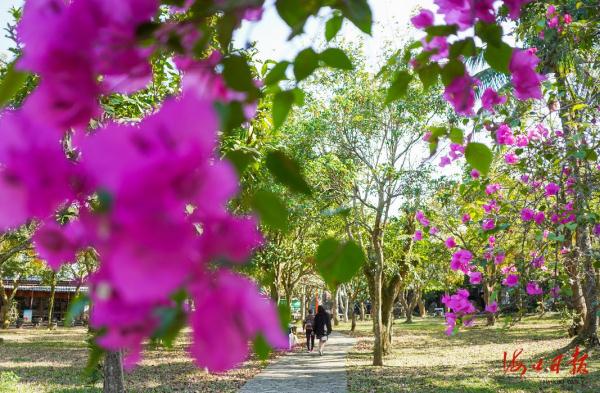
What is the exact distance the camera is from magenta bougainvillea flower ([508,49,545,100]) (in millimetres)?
1239

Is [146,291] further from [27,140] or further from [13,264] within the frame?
[13,264]

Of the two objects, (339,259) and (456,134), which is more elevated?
(456,134)

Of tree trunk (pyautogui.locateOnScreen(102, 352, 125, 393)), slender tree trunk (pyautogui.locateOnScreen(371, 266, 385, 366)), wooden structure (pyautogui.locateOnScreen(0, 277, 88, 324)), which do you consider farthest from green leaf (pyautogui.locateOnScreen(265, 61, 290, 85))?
wooden structure (pyautogui.locateOnScreen(0, 277, 88, 324))

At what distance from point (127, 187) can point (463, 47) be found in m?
0.99

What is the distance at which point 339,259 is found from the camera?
32.5 inches

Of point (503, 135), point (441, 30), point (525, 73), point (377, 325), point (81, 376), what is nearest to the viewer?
point (441, 30)

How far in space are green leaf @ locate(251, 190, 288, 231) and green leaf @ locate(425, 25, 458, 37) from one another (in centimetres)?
70

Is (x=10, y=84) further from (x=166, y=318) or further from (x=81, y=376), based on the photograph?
(x=81, y=376)

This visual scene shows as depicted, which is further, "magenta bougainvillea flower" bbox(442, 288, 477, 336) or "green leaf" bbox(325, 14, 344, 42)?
"magenta bougainvillea flower" bbox(442, 288, 477, 336)

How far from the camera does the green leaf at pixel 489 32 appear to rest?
1.13 m

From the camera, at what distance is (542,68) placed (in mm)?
4449

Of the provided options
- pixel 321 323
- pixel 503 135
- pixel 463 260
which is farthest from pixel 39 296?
pixel 503 135

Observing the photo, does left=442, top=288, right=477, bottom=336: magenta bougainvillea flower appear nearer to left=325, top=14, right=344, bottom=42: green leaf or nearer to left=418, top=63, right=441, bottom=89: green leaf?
left=418, top=63, right=441, bottom=89: green leaf

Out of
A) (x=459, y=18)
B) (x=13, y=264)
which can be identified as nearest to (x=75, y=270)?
(x=13, y=264)
